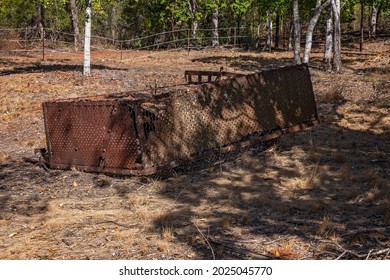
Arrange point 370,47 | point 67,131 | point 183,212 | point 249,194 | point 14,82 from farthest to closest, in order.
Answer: point 370,47 < point 14,82 < point 67,131 < point 249,194 < point 183,212

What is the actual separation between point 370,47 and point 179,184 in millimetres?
31099

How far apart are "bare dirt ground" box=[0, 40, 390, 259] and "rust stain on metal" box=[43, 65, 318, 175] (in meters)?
0.39

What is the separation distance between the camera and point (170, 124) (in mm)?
8492

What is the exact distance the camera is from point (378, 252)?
17.1 feet

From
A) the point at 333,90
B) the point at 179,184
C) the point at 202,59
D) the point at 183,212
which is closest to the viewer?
the point at 183,212

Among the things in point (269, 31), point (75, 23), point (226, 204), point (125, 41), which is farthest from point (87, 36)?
point (269, 31)

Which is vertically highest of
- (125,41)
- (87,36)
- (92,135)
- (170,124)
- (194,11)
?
(194,11)

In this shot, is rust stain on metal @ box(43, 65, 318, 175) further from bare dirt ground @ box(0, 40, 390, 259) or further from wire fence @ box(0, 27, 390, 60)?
wire fence @ box(0, 27, 390, 60)

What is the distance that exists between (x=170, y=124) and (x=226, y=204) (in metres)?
1.91

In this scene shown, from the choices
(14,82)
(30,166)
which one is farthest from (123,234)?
(14,82)

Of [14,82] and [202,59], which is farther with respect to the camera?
[202,59]

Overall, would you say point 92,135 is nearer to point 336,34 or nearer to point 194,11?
point 336,34

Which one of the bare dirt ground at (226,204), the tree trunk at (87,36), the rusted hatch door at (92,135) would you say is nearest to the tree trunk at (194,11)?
the tree trunk at (87,36)
